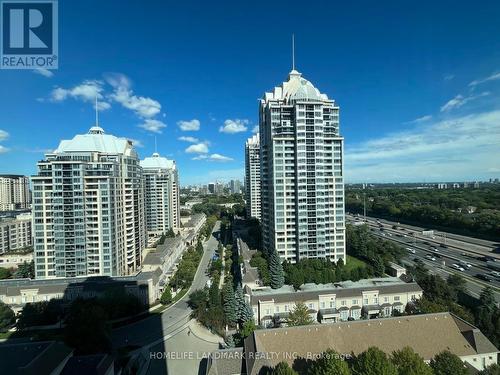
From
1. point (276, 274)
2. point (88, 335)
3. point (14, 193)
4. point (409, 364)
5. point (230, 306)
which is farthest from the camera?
point (14, 193)

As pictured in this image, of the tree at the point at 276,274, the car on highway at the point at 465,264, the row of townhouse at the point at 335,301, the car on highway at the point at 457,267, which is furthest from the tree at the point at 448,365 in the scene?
the car on highway at the point at 465,264

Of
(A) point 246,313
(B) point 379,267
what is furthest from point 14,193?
(B) point 379,267

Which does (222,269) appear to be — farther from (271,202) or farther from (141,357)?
(141,357)

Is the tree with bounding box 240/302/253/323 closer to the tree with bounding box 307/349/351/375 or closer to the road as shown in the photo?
the road

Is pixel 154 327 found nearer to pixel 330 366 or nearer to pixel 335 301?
pixel 335 301

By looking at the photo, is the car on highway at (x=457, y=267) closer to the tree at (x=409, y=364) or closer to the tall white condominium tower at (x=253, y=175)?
the tree at (x=409, y=364)

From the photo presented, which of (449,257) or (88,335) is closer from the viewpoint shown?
(88,335)
